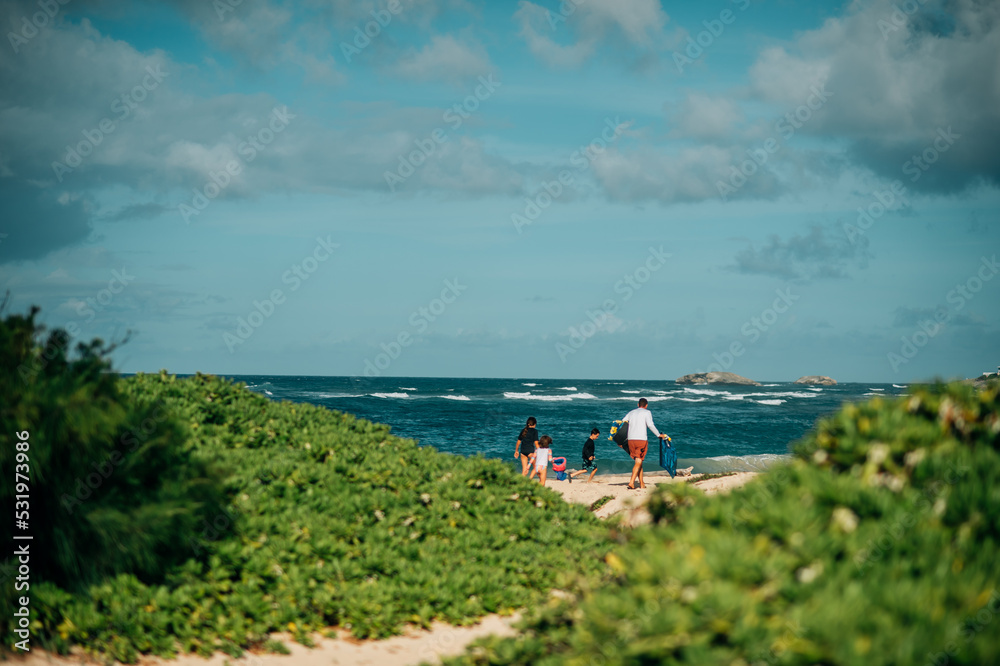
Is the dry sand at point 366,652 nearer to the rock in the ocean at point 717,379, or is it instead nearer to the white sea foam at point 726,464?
the white sea foam at point 726,464

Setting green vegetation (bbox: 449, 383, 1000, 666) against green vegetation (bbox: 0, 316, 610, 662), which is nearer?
green vegetation (bbox: 449, 383, 1000, 666)

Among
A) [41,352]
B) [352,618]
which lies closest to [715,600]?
[352,618]

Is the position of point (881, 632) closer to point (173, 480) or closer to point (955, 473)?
point (955, 473)

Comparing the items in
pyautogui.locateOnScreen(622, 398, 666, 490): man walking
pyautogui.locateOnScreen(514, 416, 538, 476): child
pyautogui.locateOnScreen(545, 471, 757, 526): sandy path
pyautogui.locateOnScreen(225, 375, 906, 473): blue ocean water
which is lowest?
pyautogui.locateOnScreen(225, 375, 906, 473): blue ocean water

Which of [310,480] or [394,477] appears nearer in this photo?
[310,480]

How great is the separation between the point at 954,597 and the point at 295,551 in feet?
17.9

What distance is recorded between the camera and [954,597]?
2945 mm

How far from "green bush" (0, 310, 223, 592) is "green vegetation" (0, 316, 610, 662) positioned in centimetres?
2

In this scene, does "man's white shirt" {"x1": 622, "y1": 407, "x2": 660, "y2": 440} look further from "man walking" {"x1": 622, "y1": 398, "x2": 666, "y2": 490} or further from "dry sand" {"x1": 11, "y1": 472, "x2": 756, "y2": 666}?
"dry sand" {"x1": 11, "y1": 472, "x2": 756, "y2": 666}

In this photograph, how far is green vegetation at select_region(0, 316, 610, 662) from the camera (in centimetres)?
529

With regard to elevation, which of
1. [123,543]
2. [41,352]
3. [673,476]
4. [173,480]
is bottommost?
[673,476]

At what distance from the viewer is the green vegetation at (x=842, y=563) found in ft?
9.35

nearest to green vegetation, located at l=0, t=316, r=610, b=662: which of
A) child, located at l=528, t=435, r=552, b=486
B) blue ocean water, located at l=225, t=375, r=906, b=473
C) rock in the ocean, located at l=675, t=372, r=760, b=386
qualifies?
child, located at l=528, t=435, r=552, b=486

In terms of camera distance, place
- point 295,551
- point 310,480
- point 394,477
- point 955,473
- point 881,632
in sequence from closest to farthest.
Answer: point 881,632, point 955,473, point 295,551, point 310,480, point 394,477
